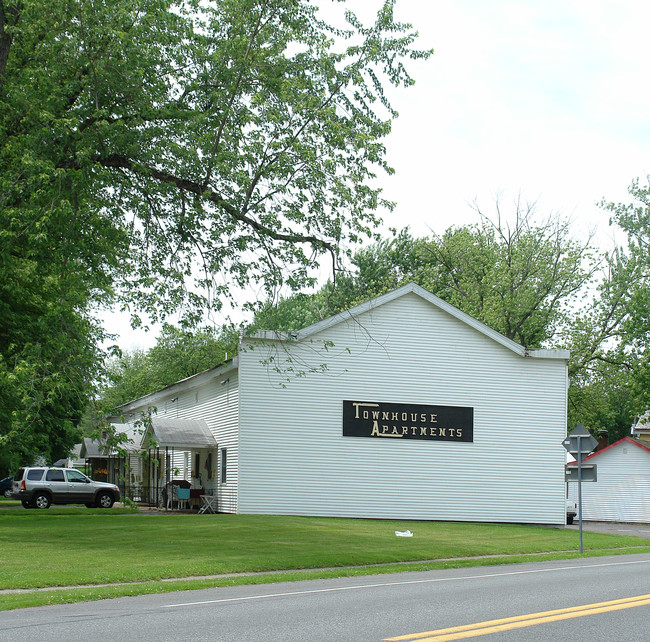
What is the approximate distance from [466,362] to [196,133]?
1620 centimetres

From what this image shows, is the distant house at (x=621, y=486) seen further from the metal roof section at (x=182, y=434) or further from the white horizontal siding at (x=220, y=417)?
the metal roof section at (x=182, y=434)

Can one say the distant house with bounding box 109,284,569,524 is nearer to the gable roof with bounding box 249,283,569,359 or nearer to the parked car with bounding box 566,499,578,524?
the gable roof with bounding box 249,283,569,359

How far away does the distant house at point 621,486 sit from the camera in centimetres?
4566

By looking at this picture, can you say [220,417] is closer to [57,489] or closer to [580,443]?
[57,489]

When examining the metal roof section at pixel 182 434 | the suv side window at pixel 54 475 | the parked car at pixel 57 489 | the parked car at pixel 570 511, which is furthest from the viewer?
the parked car at pixel 570 511

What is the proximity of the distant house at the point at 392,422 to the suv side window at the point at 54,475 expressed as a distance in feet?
19.8

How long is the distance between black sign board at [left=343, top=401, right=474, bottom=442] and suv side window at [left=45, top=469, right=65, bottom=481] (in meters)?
12.9

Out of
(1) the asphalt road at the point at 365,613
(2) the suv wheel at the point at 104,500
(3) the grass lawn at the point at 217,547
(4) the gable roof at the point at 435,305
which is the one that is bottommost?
(2) the suv wheel at the point at 104,500

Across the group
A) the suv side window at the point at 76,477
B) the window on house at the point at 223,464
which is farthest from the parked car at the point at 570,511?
the suv side window at the point at 76,477

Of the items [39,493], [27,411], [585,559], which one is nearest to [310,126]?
[27,411]

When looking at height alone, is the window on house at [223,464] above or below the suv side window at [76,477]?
above

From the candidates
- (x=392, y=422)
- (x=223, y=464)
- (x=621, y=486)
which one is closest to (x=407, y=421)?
(x=392, y=422)

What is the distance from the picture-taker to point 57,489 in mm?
34844

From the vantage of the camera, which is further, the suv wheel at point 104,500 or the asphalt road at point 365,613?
the suv wheel at point 104,500
